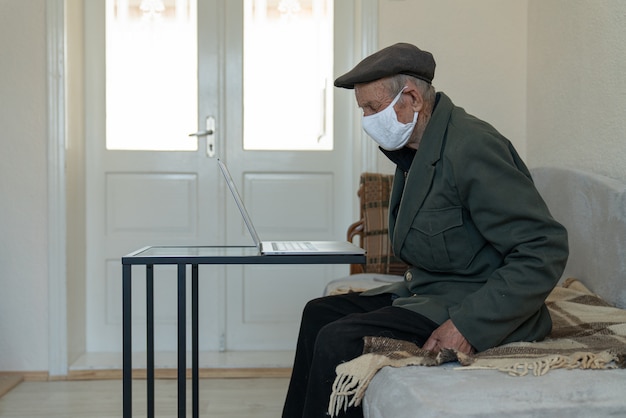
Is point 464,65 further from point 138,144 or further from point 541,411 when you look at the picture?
point 541,411

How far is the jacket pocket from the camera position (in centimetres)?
170

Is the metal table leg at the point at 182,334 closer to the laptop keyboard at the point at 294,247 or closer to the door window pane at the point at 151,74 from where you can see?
the laptop keyboard at the point at 294,247

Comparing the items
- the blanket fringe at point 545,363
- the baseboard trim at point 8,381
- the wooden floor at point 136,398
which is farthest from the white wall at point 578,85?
the baseboard trim at point 8,381

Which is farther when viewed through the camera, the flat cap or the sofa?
the flat cap

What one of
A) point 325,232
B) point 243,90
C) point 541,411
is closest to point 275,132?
point 243,90

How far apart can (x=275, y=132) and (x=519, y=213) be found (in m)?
2.44

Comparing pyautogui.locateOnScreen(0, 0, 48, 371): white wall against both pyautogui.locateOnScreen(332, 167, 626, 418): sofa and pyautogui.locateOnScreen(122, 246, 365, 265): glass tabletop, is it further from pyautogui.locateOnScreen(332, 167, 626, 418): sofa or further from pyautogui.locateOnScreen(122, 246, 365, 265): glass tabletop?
pyautogui.locateOnScreen(332, 167, 626, 418): sofa

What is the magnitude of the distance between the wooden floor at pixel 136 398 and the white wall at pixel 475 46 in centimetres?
127

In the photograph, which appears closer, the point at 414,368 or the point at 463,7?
the point at 414,368

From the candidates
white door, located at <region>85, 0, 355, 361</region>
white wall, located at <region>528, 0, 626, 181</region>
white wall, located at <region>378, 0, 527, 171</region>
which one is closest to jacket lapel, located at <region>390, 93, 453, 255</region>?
white wall, located at <region>528, 0, 626, 181</region>

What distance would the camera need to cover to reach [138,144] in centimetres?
386

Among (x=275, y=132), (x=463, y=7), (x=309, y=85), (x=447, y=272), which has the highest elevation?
(x=463, y=7)

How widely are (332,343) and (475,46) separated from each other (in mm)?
2472

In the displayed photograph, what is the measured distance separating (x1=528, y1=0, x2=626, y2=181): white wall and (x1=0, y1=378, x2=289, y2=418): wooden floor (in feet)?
5.23
